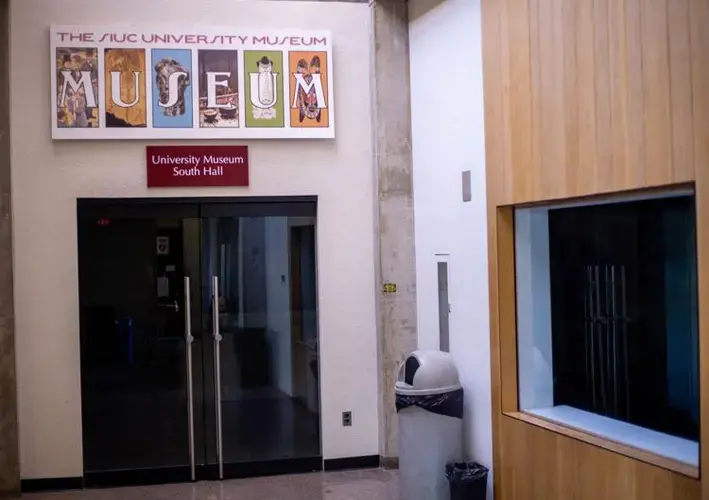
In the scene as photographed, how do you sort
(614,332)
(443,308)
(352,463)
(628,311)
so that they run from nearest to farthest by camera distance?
1. (628,311)
2. (614,332)
3. (443,308)
4. (352,463)

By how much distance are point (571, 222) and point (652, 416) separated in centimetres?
121

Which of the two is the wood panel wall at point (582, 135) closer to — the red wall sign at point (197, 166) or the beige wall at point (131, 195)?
the beige wall at point (131, 195)

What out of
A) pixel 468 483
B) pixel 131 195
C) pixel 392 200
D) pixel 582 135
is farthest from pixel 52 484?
pixel 582 135

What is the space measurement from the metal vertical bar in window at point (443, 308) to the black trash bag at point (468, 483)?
1028mm

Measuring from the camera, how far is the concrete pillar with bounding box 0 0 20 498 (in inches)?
246

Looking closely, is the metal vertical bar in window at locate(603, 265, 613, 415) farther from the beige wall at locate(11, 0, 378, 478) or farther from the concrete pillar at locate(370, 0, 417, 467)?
the beige wall at locate(11, 0, 378, 478)

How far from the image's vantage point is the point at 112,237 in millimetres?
6617

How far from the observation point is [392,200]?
6750 mm

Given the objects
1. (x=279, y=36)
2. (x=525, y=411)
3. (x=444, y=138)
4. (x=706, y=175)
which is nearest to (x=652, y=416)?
(x=525, y=411)

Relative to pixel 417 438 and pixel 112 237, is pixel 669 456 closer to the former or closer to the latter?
pixel 417 438

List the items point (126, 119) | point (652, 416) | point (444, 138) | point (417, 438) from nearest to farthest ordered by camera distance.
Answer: point (652, 416) → point (417, 438) → point (444, 138) → point (126, 119)

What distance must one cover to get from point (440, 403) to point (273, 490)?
165 centimetres

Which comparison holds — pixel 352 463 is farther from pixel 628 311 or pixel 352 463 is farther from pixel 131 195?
pixel 628 311

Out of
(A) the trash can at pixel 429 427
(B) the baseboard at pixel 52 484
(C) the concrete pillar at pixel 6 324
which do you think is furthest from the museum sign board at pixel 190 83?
(B) the baseboard at pixel 52 484
